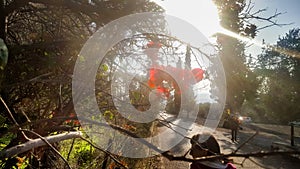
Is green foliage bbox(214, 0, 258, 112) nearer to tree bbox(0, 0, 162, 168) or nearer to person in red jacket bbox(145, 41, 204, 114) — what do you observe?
person in red jacket bbox(145, 41, 204, 114)

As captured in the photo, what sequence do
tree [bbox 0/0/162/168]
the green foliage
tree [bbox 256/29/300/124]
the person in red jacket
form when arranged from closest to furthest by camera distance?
tree [bbox 0/0/162/168]
the person in red jacket
the green foliage
tree [bbox 256/29/300/124]

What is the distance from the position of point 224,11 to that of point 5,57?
4681mm

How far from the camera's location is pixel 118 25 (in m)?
2.81

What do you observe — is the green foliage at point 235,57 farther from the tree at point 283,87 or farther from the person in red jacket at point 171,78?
the tree at point 283,87

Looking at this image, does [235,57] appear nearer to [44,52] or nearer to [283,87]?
[44,52]

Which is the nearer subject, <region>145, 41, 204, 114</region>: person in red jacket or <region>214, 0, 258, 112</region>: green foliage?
<region>145, 41, 204, 114</region>: person in red jacket

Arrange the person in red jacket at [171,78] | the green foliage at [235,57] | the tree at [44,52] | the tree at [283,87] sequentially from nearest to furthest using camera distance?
the tree at [44,52], the person in red jacket at [171,78], the green foliage at [235,57], the tree at [283,87]

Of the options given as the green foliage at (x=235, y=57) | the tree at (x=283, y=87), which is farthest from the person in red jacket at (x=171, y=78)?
the tree at (x=283, y=87)

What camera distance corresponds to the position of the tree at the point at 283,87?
3350 centimetres

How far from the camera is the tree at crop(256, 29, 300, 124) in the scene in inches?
1319

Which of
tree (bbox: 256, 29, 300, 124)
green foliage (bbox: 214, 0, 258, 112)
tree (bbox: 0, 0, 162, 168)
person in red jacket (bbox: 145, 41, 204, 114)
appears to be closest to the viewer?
tree (bbox: 0, 0, 162, 168)

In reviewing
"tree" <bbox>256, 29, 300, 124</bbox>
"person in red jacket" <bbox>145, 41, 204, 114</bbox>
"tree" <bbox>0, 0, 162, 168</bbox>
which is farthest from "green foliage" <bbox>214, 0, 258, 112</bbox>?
"tree" <bbox>256, 29, 300, 124</bbox>

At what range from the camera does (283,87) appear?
117ft

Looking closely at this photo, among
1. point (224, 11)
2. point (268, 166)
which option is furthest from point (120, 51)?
point (268, 166)
